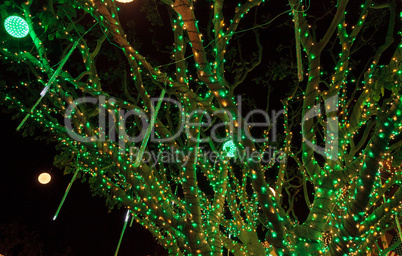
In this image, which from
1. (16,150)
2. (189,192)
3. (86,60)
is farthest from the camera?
(16,150)

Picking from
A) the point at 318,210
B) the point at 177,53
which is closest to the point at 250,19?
the point at 177,53

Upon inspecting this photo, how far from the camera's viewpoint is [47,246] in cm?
1270

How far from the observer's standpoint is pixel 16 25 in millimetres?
4020

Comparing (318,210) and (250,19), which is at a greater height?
(250,19)

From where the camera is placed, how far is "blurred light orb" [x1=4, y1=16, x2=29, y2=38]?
157 inches

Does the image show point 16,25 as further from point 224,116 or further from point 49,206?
point 49,206

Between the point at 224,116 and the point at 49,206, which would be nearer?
the point at 224,116

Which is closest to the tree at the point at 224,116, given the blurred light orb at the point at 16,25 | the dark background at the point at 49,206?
the blurred light orb at the point at 16,25

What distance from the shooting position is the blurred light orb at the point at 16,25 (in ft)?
13.1

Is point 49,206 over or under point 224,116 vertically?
over

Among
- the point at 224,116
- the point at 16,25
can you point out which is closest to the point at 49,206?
the point at 16,25

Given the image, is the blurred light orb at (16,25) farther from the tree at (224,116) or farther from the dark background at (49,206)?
the dark background at (49,206)

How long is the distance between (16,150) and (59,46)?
7236mm

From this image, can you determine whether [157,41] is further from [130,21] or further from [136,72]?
[136,72]
